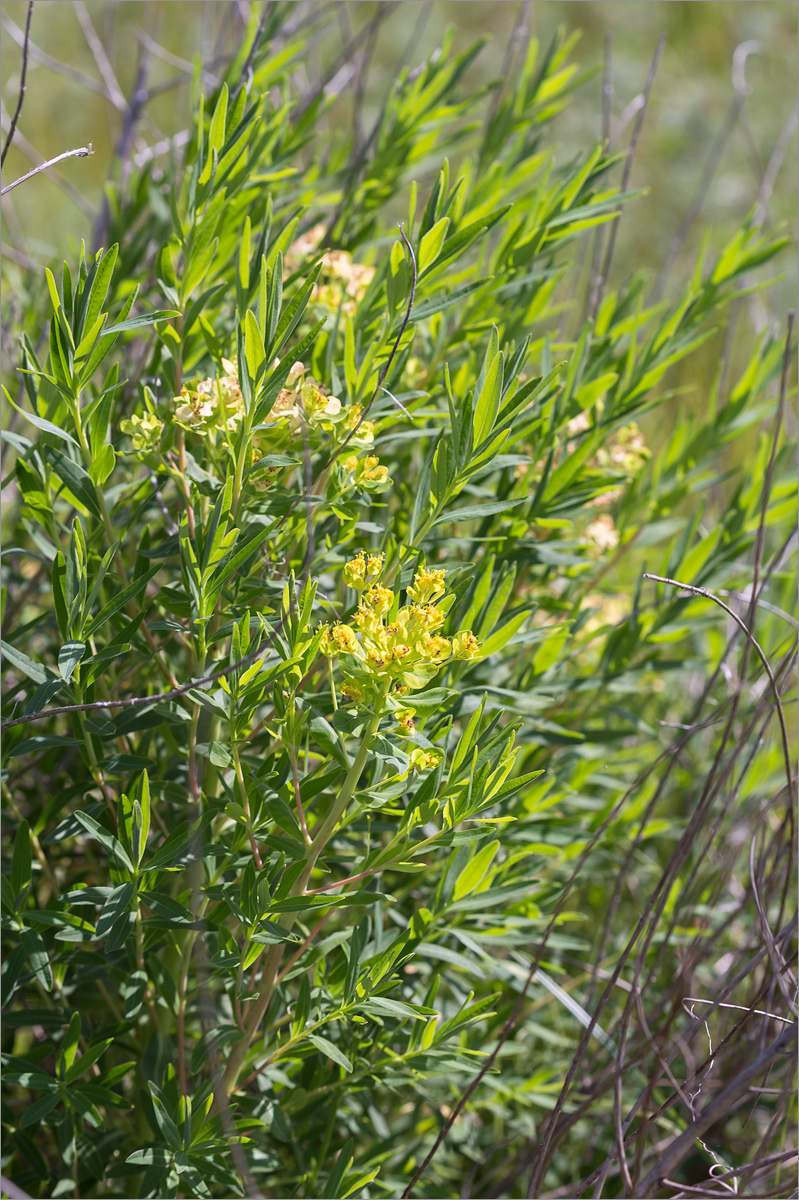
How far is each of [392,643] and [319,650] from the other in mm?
116

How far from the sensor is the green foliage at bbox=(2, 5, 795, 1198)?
85cm

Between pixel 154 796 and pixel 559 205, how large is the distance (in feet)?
2.66

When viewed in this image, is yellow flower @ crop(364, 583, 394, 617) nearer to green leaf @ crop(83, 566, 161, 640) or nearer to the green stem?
the green stem

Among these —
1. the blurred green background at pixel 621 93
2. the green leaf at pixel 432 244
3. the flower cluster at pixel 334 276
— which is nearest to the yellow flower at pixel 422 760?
the green leaf at pixel 432 244

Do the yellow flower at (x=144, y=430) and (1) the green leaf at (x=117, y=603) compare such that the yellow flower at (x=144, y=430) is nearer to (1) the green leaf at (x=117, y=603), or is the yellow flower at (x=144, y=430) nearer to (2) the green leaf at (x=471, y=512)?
(1) the green leaf at (x=117, y=603)

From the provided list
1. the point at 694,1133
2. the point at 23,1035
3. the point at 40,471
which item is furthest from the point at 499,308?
the point at 23,1035

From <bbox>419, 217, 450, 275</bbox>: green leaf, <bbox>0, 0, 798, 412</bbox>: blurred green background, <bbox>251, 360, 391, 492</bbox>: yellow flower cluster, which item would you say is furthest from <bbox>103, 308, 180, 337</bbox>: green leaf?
<bbox>0, 0, 798, 412</bbox>: blurred green background

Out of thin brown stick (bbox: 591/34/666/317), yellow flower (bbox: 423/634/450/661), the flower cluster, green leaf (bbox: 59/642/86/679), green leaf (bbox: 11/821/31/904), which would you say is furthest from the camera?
thin brown stick (bbox: 591/34/666/317)

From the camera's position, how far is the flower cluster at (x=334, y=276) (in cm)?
117

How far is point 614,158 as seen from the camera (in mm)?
1165

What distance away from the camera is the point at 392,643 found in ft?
2.44

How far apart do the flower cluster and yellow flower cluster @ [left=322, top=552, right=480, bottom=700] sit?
489mm

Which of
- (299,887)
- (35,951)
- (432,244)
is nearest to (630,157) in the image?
(432,244)

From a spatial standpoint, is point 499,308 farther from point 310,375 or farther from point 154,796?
point 154,796
